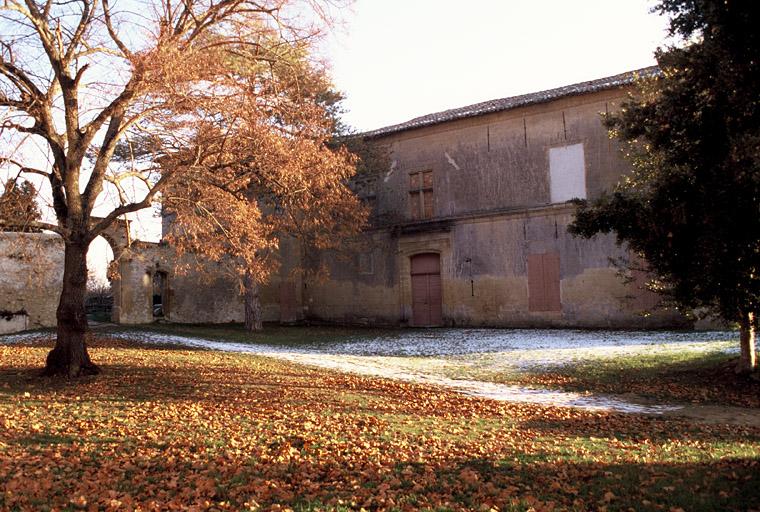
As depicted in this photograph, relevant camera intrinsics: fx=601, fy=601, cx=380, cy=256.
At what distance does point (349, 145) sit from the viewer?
23.2 metres

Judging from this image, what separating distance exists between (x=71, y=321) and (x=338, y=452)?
20.7 feet

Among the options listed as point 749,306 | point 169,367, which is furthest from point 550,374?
point 169,367

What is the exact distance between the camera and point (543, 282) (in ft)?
72.4

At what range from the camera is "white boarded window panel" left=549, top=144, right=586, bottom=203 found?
70.9 feet

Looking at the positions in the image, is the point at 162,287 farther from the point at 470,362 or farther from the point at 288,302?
the point at 470,362

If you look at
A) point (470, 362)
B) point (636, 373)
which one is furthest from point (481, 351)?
point (636, 373)

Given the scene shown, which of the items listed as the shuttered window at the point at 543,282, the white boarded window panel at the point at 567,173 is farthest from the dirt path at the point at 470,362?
the white boarded window panel at the point at 567,173

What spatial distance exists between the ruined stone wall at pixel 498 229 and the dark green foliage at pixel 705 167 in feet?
40.5

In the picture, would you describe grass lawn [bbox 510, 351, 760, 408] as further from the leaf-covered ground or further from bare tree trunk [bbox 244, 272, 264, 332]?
bare tree trunk [bbox 244, 272, 264, 332]

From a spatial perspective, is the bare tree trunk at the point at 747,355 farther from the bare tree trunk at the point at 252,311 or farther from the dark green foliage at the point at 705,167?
the bare tree trunk at the point at 252,311

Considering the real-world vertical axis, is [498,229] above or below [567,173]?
below

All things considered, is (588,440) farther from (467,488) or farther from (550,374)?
(550,374)

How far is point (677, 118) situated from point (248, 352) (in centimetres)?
1170

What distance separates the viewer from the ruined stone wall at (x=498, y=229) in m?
21.2
